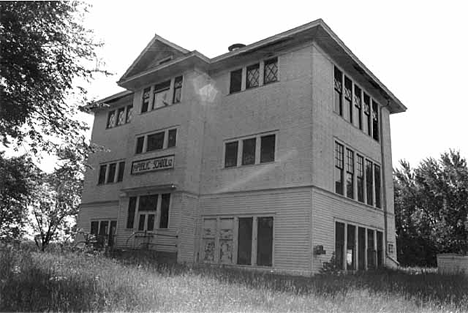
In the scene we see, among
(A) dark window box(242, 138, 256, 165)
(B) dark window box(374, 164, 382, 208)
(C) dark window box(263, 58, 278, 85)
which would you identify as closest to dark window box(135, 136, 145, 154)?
(A) dark window box(242, 138, 256, 165)

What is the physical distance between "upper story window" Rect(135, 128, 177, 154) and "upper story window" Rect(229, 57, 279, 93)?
3743mm

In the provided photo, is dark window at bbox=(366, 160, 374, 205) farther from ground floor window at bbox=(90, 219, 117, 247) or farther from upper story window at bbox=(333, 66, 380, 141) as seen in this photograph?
ground floor window at bbox=(90, 219, 117, 247)

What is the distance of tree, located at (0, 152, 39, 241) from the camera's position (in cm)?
2150

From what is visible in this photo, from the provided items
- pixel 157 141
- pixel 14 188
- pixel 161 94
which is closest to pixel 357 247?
pixel 157 141

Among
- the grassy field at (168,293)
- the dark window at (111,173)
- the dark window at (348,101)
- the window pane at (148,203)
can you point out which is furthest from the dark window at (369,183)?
the dark window at (111,173)

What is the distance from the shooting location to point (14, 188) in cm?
2292

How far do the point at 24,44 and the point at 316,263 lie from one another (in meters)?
11.9

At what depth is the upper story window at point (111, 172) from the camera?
24.6m

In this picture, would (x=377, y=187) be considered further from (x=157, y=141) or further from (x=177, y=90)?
(x=157, y=141)

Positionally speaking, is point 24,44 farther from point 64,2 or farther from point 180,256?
point 180,256

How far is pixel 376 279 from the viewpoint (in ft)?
45.1

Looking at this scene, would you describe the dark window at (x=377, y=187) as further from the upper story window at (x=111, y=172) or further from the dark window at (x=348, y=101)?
the upper story window at (x=111, y=172)

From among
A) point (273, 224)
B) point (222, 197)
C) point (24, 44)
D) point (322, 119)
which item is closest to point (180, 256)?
point (222, 197)

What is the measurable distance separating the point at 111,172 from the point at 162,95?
6.79 meters
